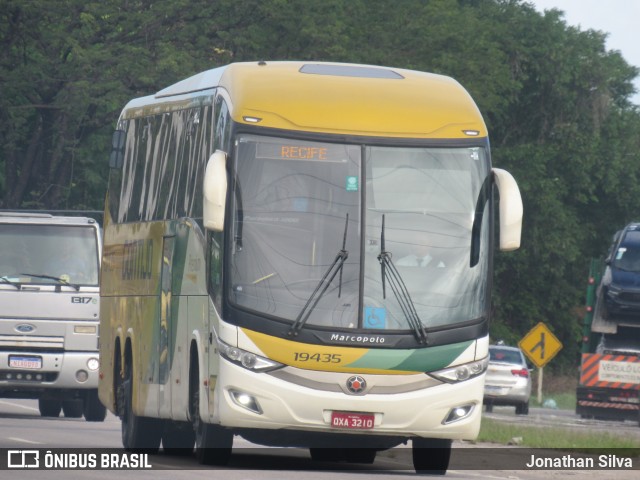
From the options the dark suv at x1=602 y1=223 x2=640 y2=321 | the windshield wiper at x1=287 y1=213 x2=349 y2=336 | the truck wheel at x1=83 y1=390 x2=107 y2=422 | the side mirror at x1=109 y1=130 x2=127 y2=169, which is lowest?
the truck wheel at x1=83 y1=390 x2=107 y2=422

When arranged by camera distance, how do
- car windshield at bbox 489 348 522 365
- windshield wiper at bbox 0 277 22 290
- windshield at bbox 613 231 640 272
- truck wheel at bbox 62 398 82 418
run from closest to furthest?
1. windshield wiper at bbox 0 277 22 290
2. truck wheel at bbox 62 398 82 418
3. windshield at bbox 613 231 640 272
4. car windshield at bbox 489 348 522 365

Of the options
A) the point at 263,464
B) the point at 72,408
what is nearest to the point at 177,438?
the point at 263,464

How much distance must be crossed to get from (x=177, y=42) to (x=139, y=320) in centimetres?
2945

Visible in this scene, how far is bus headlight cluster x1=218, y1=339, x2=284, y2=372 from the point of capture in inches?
630

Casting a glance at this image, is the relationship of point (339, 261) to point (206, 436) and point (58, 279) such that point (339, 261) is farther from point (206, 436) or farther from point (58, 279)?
point (58, 279)

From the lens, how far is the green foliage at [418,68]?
47781 mm

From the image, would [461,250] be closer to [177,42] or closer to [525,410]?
[525,410]

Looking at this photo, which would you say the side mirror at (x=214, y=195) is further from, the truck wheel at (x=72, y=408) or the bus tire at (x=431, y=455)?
the truck wheel at (x=72, y=408)

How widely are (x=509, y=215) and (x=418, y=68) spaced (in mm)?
38879

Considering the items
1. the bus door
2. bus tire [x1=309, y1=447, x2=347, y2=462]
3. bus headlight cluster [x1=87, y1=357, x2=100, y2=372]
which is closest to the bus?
the bus door

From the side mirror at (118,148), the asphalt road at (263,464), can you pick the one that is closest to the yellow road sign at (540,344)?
the asphalt road at (263,464)

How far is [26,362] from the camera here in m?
27.0

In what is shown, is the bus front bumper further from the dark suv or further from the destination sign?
the dark suv

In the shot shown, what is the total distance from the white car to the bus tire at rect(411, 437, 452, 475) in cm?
2506
